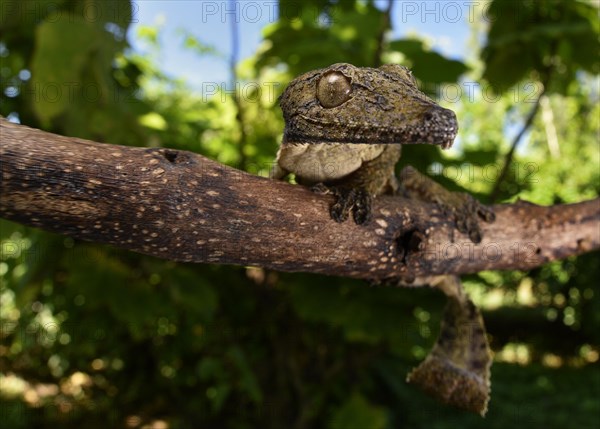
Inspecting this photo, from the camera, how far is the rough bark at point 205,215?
6.20ft

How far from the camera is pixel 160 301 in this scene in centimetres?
549

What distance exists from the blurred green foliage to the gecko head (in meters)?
1.77

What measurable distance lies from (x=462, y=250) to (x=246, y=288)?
4375 millimetres

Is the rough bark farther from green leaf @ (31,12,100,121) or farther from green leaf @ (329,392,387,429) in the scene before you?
green leaf @ (329,392,387,429)

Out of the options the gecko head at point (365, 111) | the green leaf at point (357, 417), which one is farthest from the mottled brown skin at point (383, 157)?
the green leaf at point (357, 417)

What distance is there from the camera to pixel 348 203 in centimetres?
259

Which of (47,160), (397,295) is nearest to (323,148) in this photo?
(47,160)

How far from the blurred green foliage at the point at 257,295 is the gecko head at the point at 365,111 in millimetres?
1771

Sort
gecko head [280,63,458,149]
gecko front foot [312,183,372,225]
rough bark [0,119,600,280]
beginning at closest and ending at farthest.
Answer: rough bark [0,119,600,280]
gecko head [280,63,458,149]
gecko front foot [312,183,372,225]

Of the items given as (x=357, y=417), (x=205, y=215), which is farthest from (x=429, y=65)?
(x=357, y=417)

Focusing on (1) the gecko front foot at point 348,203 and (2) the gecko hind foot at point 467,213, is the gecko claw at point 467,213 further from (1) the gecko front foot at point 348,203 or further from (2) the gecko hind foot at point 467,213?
(1) the gecko front foot at point 348,203

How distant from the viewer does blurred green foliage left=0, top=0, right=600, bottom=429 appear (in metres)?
4.25

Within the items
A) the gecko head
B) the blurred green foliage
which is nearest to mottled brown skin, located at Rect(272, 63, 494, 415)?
the gecko head

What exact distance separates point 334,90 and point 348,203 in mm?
647
